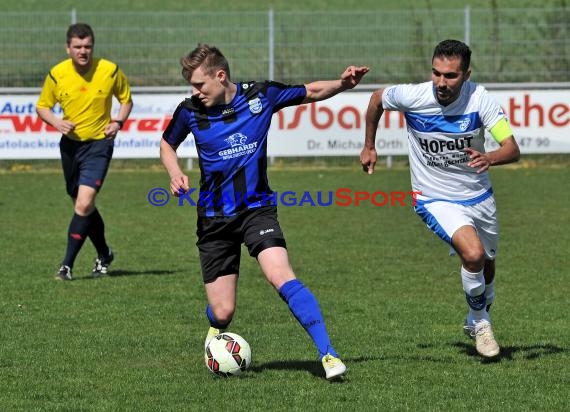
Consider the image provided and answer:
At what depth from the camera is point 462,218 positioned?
718 cm

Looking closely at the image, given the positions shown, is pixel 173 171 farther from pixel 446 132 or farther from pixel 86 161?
pixel 86 161

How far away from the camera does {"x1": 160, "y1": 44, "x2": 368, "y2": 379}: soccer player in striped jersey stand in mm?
6656

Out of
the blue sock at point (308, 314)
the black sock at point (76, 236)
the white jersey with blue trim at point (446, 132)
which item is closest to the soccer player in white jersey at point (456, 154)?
the white jersey with blue trim at point (446, 132)

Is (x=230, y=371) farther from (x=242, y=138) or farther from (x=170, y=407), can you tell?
(x=242, y=138)

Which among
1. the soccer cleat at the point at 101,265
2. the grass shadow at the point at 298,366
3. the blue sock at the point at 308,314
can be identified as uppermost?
the blue sock at the point at 308,314

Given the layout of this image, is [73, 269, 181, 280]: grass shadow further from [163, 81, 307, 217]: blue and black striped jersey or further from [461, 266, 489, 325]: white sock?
[461, 266, 489, 325]: white sock

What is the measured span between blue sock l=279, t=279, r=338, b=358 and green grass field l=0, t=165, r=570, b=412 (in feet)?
0.69

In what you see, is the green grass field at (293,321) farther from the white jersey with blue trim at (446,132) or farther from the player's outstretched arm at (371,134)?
the player's outstretched arm at (371,134)

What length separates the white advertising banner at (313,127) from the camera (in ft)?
62.6

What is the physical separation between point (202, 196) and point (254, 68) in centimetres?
1417

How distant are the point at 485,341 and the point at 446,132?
1263mm

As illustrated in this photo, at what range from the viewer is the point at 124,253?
11984mm

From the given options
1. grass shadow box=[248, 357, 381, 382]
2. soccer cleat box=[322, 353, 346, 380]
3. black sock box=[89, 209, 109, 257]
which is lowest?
black sock box=[89, 209, 109, 257]

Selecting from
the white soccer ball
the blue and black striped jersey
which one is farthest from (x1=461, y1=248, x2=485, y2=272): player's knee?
the white soccer ball
